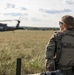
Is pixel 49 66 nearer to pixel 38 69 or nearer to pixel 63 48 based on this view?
pixel 63 48

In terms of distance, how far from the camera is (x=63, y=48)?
197 inches

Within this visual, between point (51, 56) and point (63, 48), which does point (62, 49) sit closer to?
point (63, 48)

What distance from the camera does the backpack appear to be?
196 inches

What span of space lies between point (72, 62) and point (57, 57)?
0.25 meters

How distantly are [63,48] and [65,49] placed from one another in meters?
0.03

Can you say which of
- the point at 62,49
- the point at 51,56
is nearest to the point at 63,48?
the point at 62,49

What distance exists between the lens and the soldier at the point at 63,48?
496 cm

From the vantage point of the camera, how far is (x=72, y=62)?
5.05 metres

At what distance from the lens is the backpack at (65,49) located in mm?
4980

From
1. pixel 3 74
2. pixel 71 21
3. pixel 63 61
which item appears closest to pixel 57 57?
pixel 63 61

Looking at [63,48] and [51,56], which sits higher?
[63,48]

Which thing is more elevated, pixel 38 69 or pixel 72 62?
pixel 72 62

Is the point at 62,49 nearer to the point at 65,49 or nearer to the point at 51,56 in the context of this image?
the point at 65,49

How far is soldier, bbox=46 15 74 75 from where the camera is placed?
4957 millimetres
